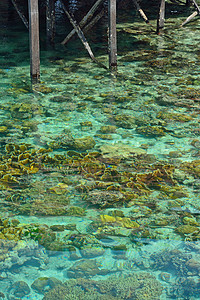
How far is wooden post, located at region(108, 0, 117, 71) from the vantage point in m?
7.15

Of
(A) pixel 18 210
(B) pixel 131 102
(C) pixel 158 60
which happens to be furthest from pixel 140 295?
(C) pixel 158 60

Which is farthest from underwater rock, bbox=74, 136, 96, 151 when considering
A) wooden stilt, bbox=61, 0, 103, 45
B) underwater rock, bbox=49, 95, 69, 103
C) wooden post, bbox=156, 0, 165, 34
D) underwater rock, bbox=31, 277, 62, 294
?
wooden post, bbox=156, 0, 165, 34

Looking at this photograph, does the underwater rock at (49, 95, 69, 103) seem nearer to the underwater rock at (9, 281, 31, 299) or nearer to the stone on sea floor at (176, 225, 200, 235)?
the stone on sea floor at (176, 225, 200, 235)

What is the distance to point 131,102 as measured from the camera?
21.1ft

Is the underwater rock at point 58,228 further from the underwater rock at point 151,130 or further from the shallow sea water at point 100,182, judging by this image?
the underwater rock at point 151,130

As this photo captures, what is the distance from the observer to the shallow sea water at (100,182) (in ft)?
10.4

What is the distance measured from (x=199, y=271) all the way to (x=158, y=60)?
19.5 feet

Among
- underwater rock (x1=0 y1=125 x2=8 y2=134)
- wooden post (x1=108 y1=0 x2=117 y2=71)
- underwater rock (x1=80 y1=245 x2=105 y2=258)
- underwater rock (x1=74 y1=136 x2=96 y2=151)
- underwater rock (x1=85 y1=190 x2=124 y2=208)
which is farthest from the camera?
wooden post (x1=108 y1=0 x2=117 y2=71)

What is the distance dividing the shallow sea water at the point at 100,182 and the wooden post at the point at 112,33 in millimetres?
268

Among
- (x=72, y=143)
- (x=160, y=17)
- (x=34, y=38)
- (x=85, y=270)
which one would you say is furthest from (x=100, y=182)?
(x=160, y=17)

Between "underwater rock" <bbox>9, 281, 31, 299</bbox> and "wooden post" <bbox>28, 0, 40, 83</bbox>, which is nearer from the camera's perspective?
"underwater rock" <bbox>9, 281, 31, 299</bbox>

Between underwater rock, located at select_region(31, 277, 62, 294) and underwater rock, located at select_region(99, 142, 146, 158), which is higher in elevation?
underwater rock, located at select_region(99, 142, 146, 158)

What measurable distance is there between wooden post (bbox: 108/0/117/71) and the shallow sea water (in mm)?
268

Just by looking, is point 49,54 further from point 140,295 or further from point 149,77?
point 140,295
